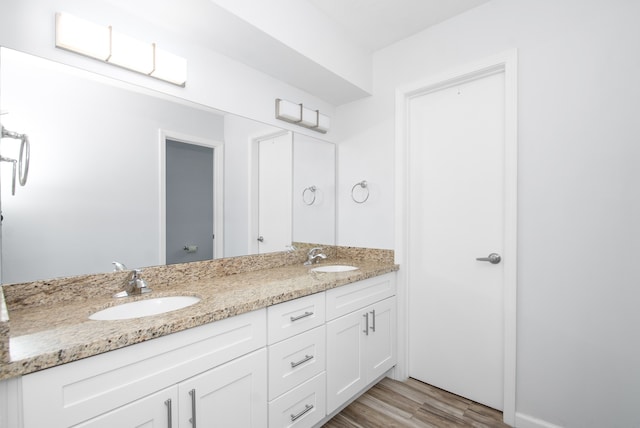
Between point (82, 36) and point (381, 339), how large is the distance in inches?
91.1

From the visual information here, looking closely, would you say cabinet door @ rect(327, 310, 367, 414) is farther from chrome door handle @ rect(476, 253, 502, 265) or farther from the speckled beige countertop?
chrome door handle @ rect(476, 253, 502, 265)

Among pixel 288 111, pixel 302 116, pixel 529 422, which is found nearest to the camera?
pixel 529 422

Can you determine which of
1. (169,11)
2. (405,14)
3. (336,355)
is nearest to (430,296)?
(336,355)

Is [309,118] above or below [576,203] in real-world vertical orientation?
above

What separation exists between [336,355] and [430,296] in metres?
0.88

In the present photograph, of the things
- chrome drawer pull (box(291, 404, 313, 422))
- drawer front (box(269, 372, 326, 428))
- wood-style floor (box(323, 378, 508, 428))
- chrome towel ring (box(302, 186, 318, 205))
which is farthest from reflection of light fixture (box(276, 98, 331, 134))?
wood-style floor (box(323, 378, 508, 428))

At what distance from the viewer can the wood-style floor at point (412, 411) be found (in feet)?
5.90

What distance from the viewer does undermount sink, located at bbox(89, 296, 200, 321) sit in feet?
4.02

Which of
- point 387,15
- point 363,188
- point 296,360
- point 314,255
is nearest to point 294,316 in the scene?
point 296,360

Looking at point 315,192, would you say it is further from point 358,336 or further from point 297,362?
point 297,362

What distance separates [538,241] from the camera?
1.72 meters

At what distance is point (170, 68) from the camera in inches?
62.9

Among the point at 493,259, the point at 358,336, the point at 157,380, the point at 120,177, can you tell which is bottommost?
the point at 358,336

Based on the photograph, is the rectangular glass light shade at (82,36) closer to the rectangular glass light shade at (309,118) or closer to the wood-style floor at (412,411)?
the rectangular glass light shade at (309,118)
